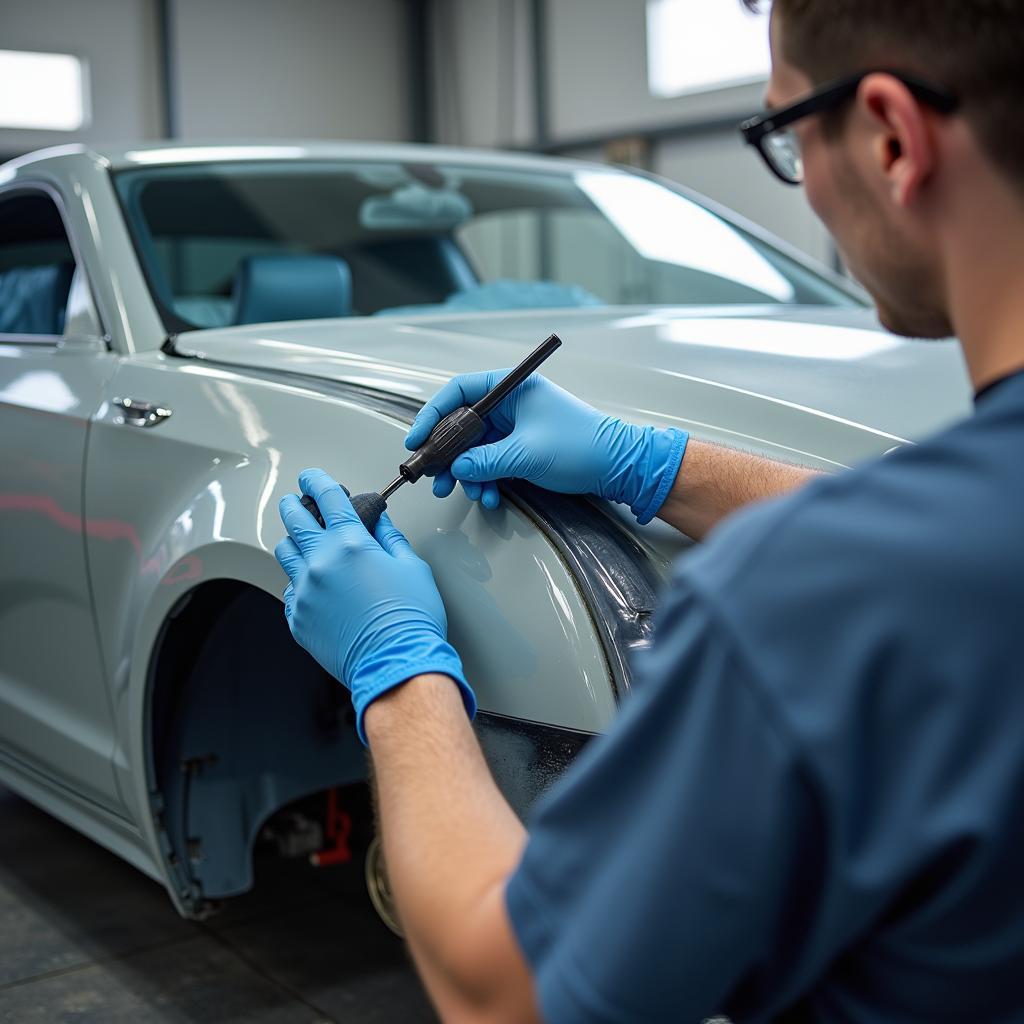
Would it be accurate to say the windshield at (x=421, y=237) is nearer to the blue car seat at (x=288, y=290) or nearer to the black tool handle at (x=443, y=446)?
the blue car seat at (x=288, y=290)

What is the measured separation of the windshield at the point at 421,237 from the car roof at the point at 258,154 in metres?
0.03

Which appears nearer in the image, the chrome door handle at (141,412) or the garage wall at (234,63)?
the chrome door handle at (141,412)

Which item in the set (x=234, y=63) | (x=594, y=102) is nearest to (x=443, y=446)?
(x=594, y=102)

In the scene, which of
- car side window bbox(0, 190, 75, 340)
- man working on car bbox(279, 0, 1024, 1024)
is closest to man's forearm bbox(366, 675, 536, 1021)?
man working on car bbox(279, 0, 1024, 1024)

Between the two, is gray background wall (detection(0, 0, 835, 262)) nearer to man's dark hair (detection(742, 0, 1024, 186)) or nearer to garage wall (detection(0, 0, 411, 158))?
garage wall (detection(0, 0, 411, 158))

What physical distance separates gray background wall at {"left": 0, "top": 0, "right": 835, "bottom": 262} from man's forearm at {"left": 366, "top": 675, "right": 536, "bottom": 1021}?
24.4ft

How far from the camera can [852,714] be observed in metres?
0.58

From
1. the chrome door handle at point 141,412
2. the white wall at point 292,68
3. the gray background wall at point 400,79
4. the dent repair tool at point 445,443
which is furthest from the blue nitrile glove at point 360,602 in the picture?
the white wall at point 292,68

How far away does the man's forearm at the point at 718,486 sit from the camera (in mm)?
1356

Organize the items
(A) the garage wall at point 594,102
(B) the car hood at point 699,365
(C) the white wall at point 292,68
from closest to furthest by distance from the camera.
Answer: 1. (B) the car hood at point 699,365
2. (A) the garage wall at point 594,102
3. (C) the white wall at point 292,68

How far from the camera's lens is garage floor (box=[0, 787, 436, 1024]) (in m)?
1.99

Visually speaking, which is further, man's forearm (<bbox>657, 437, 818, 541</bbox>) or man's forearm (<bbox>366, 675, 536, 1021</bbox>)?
man's forearm (<bbox>657, 437, 818, 541</bbox>)

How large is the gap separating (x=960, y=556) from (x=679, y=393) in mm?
976

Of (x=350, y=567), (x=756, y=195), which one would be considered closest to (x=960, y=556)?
(x=350, y=567)
